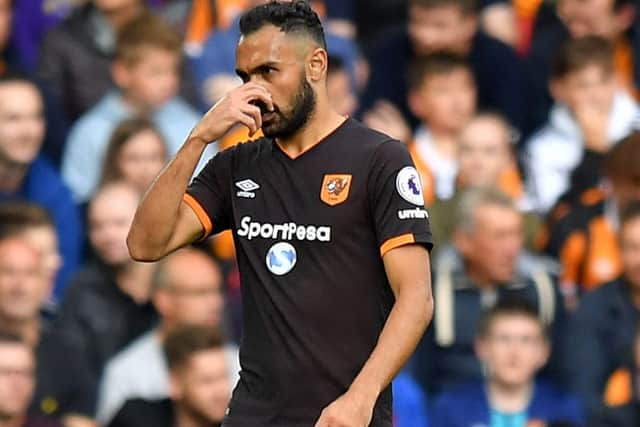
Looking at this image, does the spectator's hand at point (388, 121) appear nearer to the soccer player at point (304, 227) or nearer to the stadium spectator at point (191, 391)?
the stadium spectator at point (191, 391)

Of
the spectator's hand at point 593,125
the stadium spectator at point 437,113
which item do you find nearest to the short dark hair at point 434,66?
the stadium spectator at point 437,113

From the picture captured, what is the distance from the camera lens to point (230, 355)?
812cm

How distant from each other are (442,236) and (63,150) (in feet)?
6.86

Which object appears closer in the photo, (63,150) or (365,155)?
(365,155)

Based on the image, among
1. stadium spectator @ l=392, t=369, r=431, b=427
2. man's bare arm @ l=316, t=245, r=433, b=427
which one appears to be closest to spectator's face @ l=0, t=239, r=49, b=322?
stadium spectator @ l=392, t=369, r=431, b=427

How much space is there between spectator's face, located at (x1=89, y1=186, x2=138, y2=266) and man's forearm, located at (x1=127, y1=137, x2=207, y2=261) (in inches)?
129

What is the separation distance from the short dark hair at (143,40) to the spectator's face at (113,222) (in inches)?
44.7

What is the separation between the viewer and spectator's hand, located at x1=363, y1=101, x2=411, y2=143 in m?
9.77

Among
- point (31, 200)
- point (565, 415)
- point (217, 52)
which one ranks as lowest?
point (565, 415)

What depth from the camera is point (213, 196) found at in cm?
531

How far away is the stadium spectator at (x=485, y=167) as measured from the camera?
8.88m

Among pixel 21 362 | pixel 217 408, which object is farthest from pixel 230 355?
pixel 21 362

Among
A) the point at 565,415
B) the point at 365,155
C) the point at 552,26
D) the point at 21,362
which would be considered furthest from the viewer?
the point at 552,26

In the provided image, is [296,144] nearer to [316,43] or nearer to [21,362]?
[316,43]
